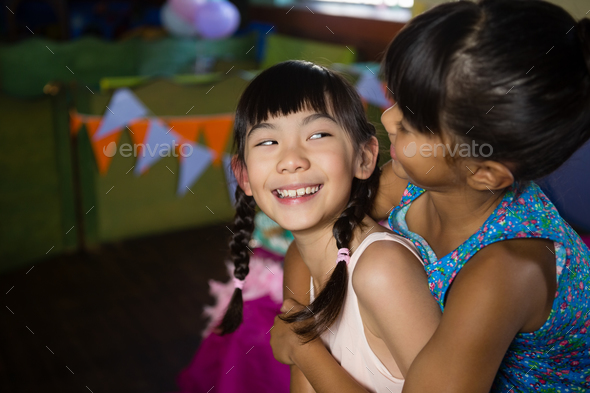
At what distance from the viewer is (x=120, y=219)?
2.93m

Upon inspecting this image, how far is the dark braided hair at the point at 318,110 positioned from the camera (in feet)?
3.09

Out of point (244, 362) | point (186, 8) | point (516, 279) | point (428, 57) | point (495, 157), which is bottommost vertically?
point (186, 8)

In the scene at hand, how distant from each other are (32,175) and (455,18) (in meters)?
2.43

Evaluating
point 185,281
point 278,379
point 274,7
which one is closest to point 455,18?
point 278,379

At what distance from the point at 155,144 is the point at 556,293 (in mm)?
2260

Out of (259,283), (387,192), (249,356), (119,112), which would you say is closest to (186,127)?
(119,112)

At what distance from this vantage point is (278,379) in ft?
4.10

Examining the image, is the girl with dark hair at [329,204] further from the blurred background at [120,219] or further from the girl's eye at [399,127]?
the blurred background at [120,219]

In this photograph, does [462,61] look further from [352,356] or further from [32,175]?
[32,175]

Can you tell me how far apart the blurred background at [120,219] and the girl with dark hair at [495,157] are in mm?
604

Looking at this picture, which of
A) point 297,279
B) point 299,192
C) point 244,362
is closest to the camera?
point 299,192

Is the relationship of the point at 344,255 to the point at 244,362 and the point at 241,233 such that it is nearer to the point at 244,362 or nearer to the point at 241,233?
the point at 241,233

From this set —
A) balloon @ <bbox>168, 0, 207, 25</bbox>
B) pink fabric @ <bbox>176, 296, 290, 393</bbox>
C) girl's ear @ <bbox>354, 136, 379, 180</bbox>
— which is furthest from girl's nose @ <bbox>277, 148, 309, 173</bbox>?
balloon @ <bbox>168, 0, 207, 25</bbox>

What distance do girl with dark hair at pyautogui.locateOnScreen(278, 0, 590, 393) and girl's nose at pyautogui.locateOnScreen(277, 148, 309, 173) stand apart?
16 centimetres
